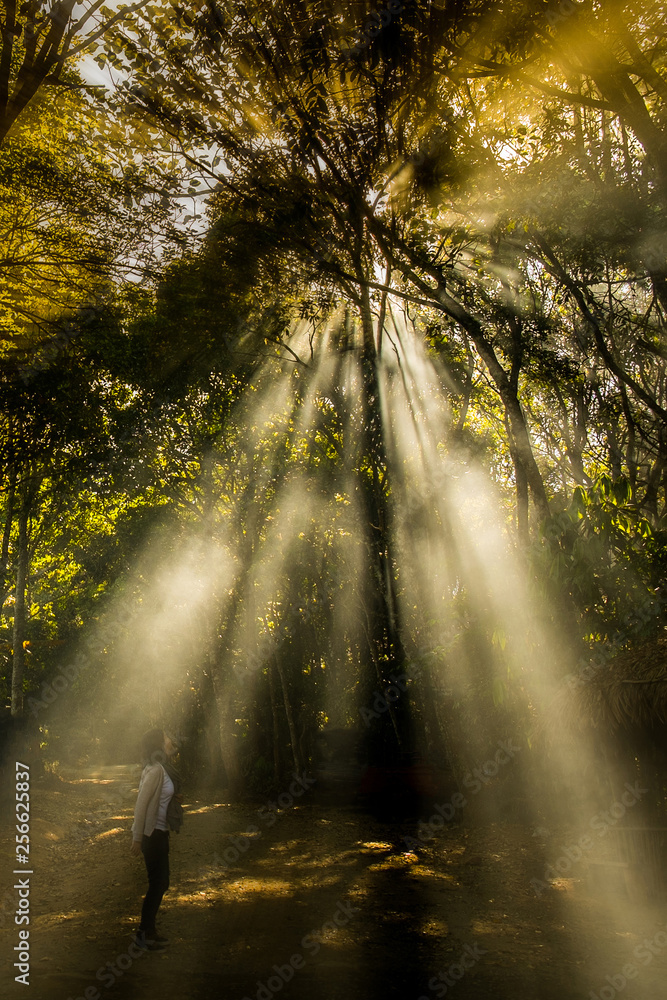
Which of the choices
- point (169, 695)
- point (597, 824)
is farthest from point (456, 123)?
point (169, 695)

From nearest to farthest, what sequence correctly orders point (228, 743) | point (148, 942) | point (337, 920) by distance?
point (148, 942), point (337, 920), point (228, 743)

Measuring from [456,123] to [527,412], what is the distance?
11.5m

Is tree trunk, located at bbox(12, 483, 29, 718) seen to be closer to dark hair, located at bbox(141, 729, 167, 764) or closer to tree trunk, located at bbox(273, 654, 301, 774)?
tree trunk, located at bbox(273, 654, 301, 774)

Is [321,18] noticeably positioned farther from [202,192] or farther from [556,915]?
[556,915]

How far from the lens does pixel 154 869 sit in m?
6.25

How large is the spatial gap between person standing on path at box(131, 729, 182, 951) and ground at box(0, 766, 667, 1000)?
11.8 inches

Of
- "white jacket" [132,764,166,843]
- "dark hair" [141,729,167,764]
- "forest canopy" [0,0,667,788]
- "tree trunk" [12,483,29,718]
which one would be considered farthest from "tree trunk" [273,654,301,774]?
"white jacket" [132,764,166,843]

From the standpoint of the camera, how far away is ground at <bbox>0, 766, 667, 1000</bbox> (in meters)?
5.68

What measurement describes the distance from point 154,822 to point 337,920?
2.86 meters

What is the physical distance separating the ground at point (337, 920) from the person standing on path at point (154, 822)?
299mm

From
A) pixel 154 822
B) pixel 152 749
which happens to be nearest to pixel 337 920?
pixel 154 822

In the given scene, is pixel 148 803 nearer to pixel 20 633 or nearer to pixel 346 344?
pixel 346 344

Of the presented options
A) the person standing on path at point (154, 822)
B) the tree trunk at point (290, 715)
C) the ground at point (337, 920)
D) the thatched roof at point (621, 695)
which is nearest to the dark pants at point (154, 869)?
the person standing on path at point (154, 822)

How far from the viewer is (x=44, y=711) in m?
29.7
